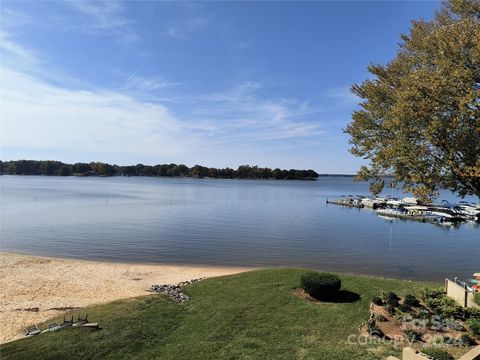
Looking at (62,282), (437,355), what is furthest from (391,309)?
(62,282)

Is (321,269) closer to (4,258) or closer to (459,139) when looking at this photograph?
(459,139)

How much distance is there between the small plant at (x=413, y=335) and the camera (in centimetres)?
1261

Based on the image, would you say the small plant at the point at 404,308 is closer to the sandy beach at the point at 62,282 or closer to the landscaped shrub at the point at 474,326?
the landscaped shrub at the point at 474,326

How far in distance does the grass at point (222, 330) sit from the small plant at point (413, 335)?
1143 mm

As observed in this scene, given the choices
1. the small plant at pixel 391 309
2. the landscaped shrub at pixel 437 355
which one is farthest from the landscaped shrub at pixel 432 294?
the landscaped shrub at pixel 437 355

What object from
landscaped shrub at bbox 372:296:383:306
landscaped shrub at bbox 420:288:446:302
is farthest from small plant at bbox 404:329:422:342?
landscaped shrub at bbox 420:288:446:302

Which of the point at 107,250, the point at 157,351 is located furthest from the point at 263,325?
the point at 107,250

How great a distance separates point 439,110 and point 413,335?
27.2ft

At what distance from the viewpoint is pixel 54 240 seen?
43594mm

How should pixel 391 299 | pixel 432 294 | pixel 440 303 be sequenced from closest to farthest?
1. pixel 440 303
2. pixel 391 299
3. pixel 432 294

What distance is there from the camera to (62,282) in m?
26.1

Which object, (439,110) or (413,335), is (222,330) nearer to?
(413,335)

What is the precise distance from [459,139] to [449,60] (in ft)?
9.47

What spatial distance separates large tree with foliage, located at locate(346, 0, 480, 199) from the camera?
13.0m
